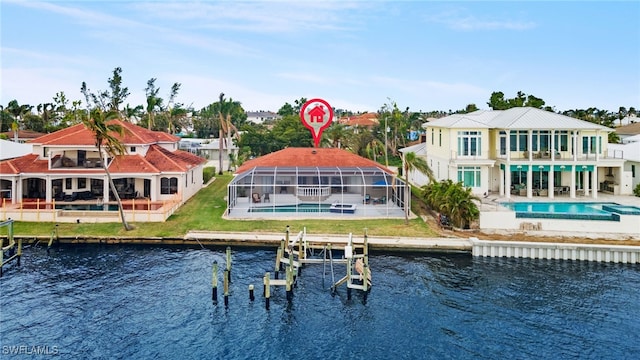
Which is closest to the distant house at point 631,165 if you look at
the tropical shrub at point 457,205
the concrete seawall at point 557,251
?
the concrete seawall at point 557,251

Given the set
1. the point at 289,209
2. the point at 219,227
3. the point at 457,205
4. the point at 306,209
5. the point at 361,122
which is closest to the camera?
the point at 457,205

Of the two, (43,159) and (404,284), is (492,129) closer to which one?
(404,284)

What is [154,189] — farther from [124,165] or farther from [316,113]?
[316,113]

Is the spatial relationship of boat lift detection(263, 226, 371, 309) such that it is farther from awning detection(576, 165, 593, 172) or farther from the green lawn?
awning detection(576, 165, 593, 172)

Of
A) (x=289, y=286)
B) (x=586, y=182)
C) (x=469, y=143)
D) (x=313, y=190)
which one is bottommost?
(x=289, y=286)

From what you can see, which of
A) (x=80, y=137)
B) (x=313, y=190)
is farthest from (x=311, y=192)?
(x=80, y=137)

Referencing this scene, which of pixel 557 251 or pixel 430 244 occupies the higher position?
pixel 430 244

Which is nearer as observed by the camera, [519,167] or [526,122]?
[519,167]
